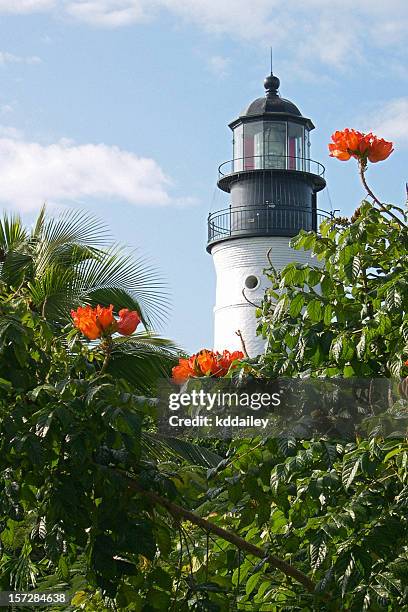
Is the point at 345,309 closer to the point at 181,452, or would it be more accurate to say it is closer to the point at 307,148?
the point at 181,452

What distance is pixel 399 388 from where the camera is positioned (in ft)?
8.94

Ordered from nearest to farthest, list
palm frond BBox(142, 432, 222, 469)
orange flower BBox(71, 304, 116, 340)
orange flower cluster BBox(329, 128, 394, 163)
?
orange flower BBox(71, 304, 116, 340)
orange flower cluster BBox(329, 128, 394, 163)
palm frond BBox(142, 432, 222, 469)

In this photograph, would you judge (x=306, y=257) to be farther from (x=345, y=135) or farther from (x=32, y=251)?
(x=345, y=135)

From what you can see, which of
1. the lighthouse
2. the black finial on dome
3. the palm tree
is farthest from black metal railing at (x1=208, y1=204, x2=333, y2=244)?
the palm tree

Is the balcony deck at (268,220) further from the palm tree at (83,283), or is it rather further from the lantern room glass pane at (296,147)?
the palm tree at (83,283)

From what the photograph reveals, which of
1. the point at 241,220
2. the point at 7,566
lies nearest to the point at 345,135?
the point at 7,566

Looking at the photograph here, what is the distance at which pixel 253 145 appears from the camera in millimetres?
20594

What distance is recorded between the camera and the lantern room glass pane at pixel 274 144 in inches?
797

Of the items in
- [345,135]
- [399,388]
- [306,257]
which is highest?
[306,257]

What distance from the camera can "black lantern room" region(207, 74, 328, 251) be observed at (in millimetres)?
20281

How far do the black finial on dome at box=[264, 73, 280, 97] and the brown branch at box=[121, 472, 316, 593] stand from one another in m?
19.4

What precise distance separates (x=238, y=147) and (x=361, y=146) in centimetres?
1801

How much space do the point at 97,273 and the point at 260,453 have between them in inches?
238

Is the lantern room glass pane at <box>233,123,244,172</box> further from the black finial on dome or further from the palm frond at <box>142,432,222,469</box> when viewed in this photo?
the palm frond at <box>142,432,222,469</box>
